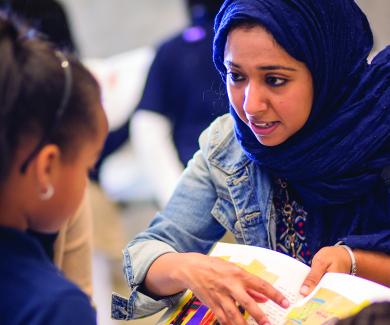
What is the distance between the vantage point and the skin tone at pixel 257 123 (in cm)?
107

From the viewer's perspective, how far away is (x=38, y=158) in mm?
865

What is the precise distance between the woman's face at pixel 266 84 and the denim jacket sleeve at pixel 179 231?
0.19 meters

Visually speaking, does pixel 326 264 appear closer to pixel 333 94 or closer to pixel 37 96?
pixel 333 94

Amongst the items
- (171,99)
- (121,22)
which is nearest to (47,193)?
(171,99)

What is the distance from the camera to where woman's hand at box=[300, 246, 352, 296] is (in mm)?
1062

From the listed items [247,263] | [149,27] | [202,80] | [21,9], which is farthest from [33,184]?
[149,27]

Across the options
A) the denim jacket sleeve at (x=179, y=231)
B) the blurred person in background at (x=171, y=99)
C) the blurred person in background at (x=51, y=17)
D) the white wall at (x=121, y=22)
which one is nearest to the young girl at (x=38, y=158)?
the denim jacket sleeve at (x=179, y=231)

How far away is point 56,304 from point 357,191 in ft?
1.97

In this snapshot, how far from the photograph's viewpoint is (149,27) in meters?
3.77

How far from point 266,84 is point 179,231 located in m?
0.36

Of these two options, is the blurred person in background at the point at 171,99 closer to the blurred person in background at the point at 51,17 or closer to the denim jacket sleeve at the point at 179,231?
the blurred person in background at the point at 51,17

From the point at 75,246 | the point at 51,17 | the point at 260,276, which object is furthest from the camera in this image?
the point at 51,17

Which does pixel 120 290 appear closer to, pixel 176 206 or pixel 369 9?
pixel 176 206

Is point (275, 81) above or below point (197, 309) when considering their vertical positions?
above
